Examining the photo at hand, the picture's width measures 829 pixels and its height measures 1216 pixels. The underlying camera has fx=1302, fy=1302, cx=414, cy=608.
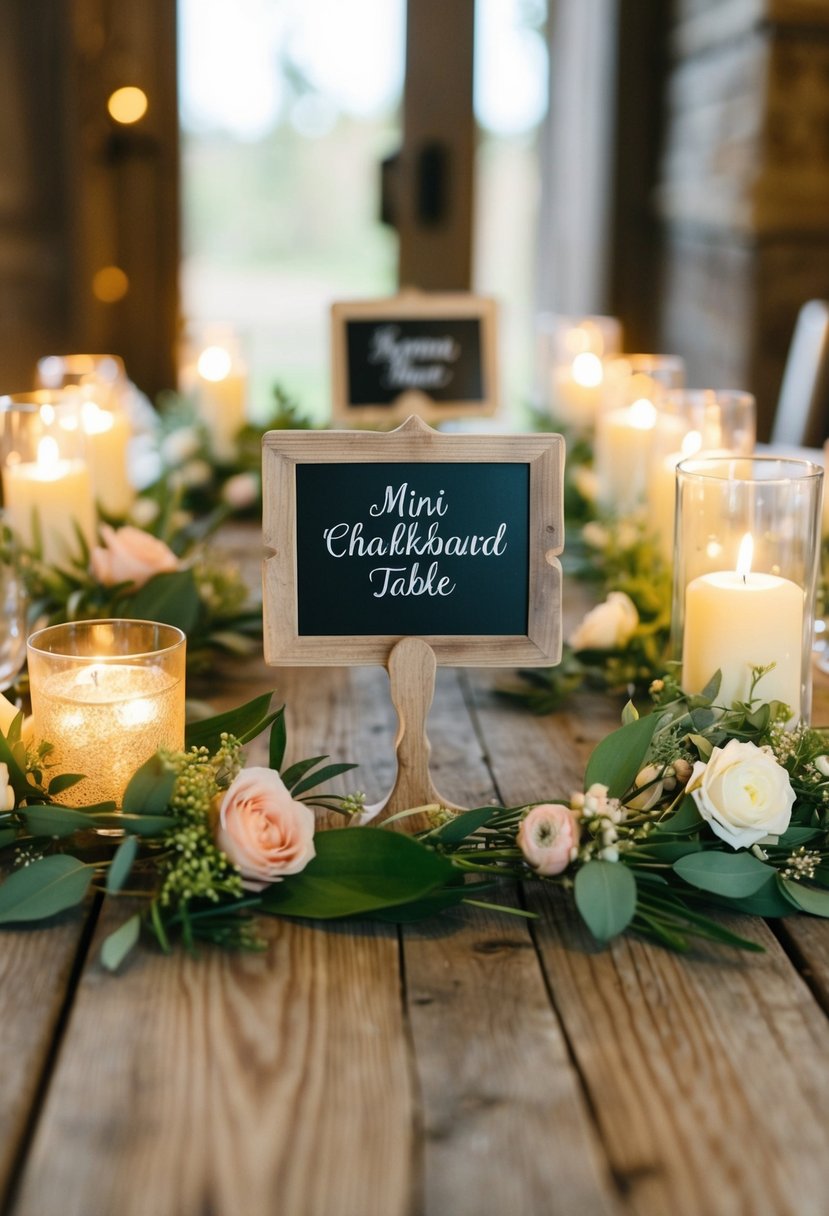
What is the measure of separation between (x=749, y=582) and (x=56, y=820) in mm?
575

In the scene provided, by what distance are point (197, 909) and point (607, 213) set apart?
10.7ft

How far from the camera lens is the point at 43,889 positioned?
835 mm

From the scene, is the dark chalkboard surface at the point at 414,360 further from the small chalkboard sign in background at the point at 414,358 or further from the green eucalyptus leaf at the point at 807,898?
the green eucalyptus leaf at the point at 807,898

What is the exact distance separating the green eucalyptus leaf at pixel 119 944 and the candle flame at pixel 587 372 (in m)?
1.87

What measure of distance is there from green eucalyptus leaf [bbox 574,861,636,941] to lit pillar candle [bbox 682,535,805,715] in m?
0.26

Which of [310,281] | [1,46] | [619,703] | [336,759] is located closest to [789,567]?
[619,703]

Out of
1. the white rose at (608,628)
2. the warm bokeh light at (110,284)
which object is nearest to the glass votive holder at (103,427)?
the white rose at (608,628)

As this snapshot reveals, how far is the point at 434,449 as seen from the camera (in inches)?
37.7

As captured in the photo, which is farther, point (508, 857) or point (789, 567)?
point (789, 567)

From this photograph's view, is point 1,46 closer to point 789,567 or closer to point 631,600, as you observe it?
point 631,600

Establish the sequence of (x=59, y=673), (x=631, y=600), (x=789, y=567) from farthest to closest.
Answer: (x=631, y=600) < (x=789, y=567) < (x=59, y=673)

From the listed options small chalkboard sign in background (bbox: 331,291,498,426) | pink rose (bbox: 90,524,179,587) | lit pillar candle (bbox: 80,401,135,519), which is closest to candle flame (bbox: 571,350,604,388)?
small chalkboard sign in background (bbox: 331,291,498,426)

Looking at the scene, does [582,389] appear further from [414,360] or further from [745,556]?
[745,556]

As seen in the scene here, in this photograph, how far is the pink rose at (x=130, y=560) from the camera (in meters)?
1.33
